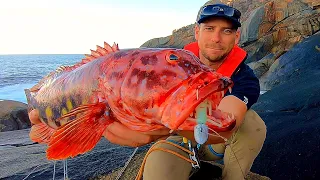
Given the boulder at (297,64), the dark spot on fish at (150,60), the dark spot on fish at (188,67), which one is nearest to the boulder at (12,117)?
the boulder at (297,64)

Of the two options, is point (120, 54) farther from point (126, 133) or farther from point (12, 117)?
point (12, 117)

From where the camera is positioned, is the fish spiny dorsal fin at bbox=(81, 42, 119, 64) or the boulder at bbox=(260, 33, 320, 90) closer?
the fish spiny dorsal fin at bbox=(81, 42, 119, 64)

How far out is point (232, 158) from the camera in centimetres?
318

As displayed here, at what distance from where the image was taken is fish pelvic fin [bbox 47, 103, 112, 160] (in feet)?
7.47

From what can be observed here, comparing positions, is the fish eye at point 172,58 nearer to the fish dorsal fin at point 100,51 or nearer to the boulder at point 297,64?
the fish dorsal fin at point 100,51

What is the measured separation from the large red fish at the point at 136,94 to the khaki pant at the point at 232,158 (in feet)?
2.82

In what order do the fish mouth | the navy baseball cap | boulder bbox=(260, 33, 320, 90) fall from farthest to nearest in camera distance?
1. boulder bbox=(260, 33, 320, 90)
2. the navy baseball cap
3. the fish mouth

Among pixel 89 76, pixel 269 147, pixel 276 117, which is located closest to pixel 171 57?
pixel 89 76

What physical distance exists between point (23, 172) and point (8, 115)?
711cm

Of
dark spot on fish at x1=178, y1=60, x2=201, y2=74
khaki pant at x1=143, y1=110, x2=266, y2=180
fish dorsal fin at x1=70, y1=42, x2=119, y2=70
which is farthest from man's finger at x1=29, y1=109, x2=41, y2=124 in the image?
dark spot on fish at x1=178, y1=60, x2=201, y2=74

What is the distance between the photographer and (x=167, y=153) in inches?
121

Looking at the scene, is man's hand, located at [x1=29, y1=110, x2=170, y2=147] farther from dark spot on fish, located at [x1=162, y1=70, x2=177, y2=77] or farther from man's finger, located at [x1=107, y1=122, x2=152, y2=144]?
dark spot on fish, located at [x1=162, y1=70, x2=177, y2=77]

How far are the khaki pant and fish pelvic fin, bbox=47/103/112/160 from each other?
87cm

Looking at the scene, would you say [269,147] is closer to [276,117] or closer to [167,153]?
[276,117]
